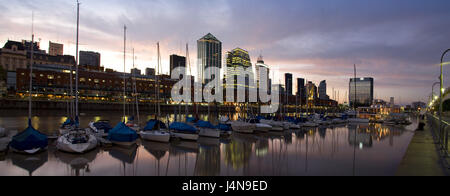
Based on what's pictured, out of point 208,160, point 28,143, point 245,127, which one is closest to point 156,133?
point 208,160

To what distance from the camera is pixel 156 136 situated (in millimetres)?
26953

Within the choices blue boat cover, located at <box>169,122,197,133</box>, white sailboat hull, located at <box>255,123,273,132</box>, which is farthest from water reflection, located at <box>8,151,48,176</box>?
white sailboat hull, located at <box>255,123,273,132</box>

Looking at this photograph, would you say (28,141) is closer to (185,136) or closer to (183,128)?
(183,128)

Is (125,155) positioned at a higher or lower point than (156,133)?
lower

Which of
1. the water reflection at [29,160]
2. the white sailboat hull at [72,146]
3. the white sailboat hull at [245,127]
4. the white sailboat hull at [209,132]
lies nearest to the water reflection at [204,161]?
the water reflection at [29,160]

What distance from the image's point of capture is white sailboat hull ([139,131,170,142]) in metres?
26.6

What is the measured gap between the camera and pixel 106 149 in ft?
74.6

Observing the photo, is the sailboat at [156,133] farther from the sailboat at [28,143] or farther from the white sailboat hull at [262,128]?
the white sailboat hull at [262,128]

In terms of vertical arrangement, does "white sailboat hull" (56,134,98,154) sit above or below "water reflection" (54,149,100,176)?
above

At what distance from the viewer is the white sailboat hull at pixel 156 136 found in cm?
2661

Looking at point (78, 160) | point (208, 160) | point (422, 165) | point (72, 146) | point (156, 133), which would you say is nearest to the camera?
point (422, 165)

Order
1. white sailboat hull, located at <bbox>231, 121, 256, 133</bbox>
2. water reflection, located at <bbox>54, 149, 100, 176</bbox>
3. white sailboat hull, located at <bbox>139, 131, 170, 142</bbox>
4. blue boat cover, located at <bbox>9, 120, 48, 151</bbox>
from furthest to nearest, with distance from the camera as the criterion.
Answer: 1. white sailboat hull, located at <bbox>231, 121, 256, 133</bbox>
2. white sailboat hull, located at <bbox>139, 131, 170, 142</bbox>
3. blue boat cover, located at <bbox>9, 120, 48, 151</bbox>
4. water reflection, located at <bbox>54, 149, 100, 176</bbox>

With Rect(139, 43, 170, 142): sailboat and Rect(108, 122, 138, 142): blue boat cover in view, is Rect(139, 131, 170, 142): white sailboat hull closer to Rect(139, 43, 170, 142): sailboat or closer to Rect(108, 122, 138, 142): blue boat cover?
Rect(139, 43, 170, 142): sailboat
